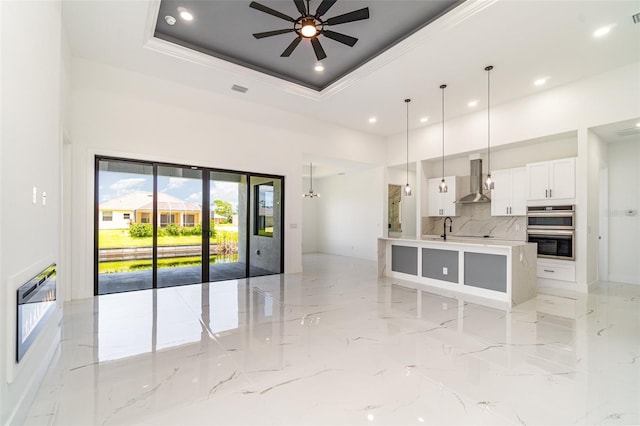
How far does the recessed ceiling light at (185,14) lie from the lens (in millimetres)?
3697

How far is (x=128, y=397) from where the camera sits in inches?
82.6

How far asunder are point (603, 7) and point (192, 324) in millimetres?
6178

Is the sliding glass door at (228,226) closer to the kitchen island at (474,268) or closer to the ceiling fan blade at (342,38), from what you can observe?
the kitchen island at (474,268)

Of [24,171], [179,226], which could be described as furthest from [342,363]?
[179,226]

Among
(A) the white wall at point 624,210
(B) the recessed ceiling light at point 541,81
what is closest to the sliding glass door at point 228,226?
(B) the recessed ceiling light at point 541,81

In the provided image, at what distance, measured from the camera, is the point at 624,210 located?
592 centimetres

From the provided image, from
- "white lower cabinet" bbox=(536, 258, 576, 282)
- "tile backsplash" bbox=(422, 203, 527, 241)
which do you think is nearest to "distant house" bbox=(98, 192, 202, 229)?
"tile backsplash" bbox=(422, 203, 527, 241)

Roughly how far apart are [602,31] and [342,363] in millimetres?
5299

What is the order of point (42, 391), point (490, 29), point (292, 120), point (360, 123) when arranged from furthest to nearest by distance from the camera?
point (360, 123)
point (292, 120)
point (490, 29)
point (42, 391)

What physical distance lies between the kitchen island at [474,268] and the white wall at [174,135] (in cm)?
276

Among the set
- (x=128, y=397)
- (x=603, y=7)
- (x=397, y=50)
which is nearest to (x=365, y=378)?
(x=128, y=397)

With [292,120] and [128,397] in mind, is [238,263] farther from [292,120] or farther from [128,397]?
[128,397]

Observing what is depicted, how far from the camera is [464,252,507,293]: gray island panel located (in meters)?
4.47

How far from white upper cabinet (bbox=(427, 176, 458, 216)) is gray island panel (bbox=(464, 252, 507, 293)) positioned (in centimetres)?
270
